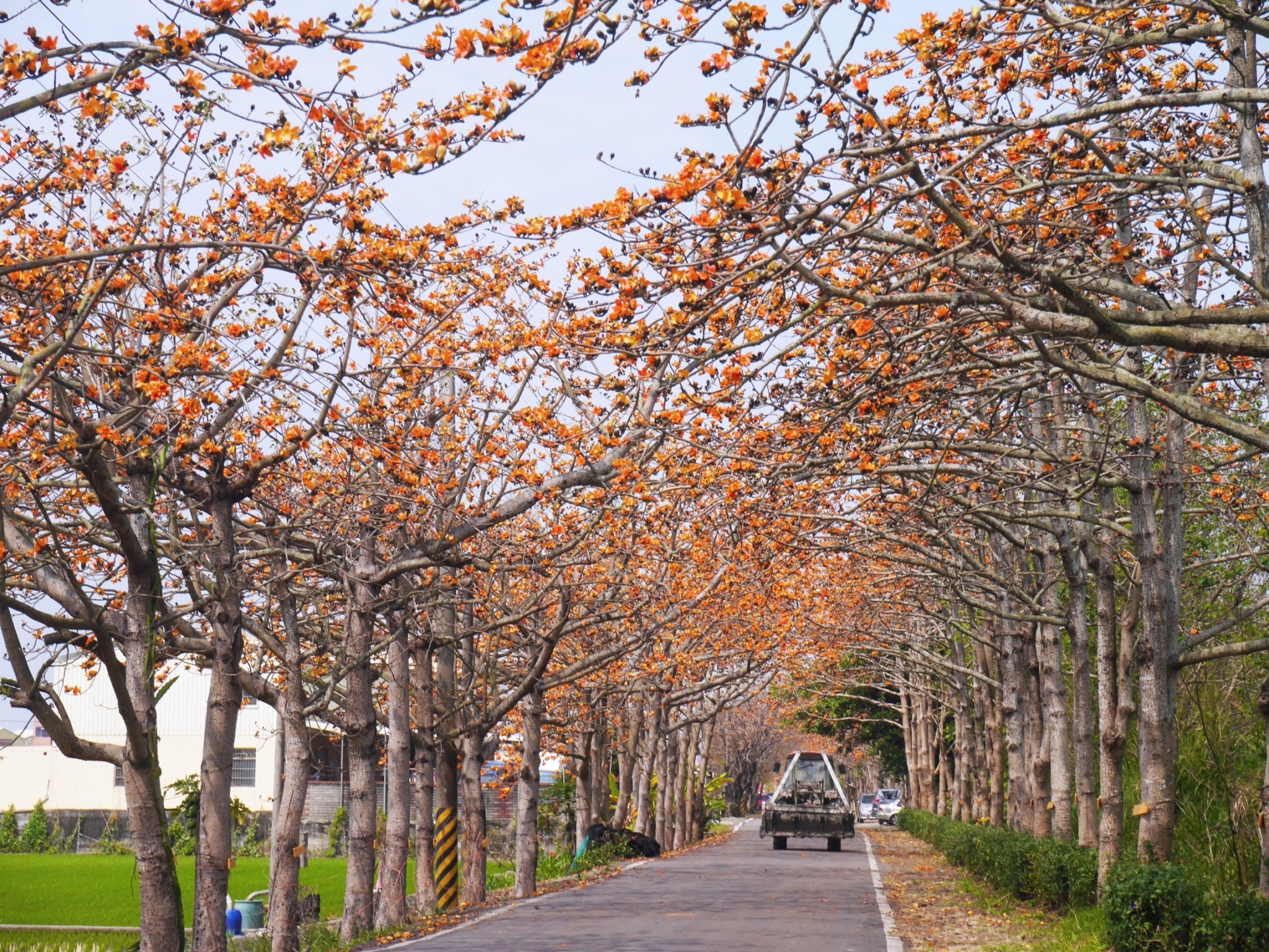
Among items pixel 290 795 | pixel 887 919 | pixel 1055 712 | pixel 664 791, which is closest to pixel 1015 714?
pixel 1055 712

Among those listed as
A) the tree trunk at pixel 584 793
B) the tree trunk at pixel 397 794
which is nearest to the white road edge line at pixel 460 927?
the tree trunk at pixel 397 794

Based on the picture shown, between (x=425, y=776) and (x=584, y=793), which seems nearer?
(x=425, y=776)

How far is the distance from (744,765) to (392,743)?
70866 millimetres

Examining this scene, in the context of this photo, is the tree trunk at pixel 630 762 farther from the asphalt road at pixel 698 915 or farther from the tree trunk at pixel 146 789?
the tree trunk at pixel 146 789

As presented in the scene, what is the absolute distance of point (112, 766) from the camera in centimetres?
5716

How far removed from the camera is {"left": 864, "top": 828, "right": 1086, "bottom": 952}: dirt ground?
1282 cm

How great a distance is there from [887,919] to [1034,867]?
1857 mm

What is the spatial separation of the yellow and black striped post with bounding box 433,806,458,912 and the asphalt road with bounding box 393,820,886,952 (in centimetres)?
145

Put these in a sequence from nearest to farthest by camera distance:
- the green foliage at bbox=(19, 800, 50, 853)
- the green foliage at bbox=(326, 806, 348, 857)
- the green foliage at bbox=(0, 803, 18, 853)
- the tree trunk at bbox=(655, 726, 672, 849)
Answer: the tree trunk at bbox=(655, 726, 672, 849), the green foliage at bbox=(326, 806, 348, 857), the green foliage at bbox=(19, 800, 50, 853), the green foliage at bbox=(0, 803, 18, 853)

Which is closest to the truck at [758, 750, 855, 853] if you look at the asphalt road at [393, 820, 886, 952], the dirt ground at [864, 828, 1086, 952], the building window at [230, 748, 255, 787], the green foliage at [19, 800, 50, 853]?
the asphalt road at [393, 820, 886, 952]

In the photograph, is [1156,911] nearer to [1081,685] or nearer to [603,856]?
[1081,685]

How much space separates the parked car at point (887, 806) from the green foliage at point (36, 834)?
1471 inches

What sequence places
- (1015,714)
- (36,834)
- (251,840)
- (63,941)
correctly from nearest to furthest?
(63,941) < (1015,714) < (251,840) < (36,834)

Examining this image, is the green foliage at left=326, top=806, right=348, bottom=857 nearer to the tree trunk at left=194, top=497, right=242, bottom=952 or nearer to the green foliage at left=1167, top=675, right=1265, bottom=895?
the green foliage at left=1167, top=675, right=1265, bottom=895
